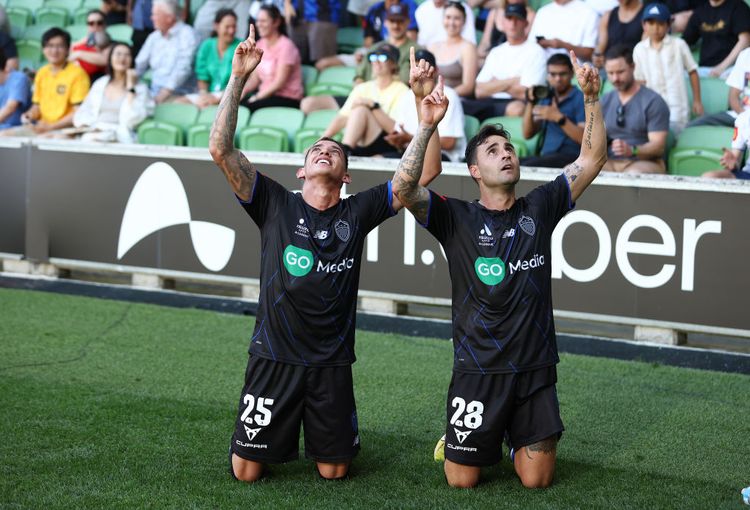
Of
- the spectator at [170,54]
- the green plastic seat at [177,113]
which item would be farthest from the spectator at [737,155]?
the spectator at [170,54]

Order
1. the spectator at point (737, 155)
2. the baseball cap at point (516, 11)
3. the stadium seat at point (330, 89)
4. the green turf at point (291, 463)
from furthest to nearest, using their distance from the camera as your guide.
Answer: the stadium seat at point (330, 89) < the baseball cap at point (516, 11) < the spectator at point (737, 155) < the green turf at point (291, 463)

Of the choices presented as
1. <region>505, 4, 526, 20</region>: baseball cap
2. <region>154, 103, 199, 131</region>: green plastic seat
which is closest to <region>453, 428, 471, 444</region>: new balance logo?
<region>505, 4, 526, 20</region>: baseball cap

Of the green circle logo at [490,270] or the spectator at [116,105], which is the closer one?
the green circle logo at [490,270]

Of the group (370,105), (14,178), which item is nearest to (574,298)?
(370,105)

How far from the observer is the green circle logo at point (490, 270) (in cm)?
537

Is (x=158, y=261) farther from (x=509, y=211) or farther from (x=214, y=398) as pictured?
(x=509, y=211)

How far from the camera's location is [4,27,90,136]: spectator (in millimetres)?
12727

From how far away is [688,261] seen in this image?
26.7 ft

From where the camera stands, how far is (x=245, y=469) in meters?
5.44

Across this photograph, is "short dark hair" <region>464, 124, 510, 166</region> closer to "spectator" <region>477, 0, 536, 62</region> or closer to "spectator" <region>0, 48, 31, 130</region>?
"spectator" <region>477, 0, 536, 62</region>

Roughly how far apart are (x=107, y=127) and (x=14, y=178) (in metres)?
1.59

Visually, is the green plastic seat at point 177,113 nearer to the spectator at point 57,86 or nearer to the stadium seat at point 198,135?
the stadium seat at point 198,135

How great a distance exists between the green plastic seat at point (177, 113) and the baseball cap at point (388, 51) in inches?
105

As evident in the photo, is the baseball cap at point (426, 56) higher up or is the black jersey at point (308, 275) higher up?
the baseball cap at point (426, 56)
